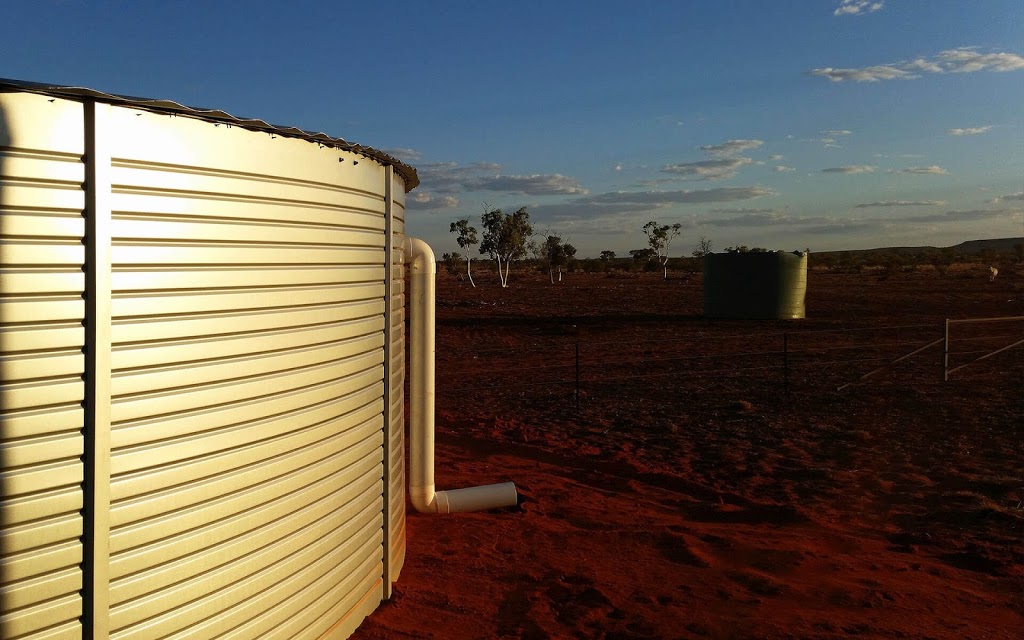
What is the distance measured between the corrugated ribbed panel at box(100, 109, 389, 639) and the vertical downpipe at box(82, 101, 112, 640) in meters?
0.05

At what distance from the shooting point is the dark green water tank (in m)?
28.7

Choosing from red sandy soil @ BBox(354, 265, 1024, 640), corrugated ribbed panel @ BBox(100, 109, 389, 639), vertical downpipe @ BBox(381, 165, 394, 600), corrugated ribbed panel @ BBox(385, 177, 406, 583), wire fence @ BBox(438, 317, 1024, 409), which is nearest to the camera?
corrugated ribbed panel @ BBox(100, 109, 389, 639)

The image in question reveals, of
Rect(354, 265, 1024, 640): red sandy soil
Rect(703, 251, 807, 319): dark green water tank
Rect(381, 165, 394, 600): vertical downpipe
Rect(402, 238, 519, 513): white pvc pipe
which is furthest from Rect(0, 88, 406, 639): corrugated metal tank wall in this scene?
Rect(703, 251, 807, 319): dark green water tank

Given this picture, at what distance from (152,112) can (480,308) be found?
29.8m

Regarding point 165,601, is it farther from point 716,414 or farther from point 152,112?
point 716,414

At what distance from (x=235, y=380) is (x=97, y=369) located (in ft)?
2.25

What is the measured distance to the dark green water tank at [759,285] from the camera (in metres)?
28.7

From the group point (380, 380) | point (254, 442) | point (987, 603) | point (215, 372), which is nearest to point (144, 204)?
point (215, 372)

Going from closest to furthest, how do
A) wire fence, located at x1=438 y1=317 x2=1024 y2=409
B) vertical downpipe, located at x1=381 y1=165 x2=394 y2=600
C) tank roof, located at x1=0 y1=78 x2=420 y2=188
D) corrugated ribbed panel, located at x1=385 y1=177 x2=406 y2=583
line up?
tank roof, located at x1=0 y1=78 x2=420 y2=188, vertical downpipe, located at x1=381 y1=165 x2=394 y2=600, corrugated ribbed panel, located at x1=385 y1=177 x2=406 y2=583, wire fence, located at x1=438 y1=317 x2=1024 y2=409

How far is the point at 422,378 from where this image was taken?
596 cm

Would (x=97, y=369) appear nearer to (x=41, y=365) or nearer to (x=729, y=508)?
(x=41, y=365)

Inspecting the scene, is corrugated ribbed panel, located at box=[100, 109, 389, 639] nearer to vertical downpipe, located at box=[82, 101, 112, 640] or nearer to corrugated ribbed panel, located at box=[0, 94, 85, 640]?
vertical downpipe, located at box=[82, 101, 112, 640]

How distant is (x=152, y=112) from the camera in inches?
123

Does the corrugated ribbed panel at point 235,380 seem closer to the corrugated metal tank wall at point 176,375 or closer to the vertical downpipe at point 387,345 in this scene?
the corrugated metal tank wall at point 176,375
